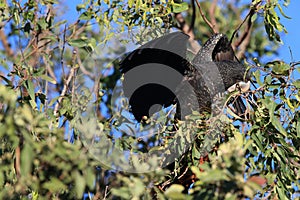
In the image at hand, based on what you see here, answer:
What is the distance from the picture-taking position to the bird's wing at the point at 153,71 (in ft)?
11.8

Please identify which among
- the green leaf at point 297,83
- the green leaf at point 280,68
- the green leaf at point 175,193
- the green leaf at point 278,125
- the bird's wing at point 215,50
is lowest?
the green leaf at point 175,193

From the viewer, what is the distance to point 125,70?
141 inches

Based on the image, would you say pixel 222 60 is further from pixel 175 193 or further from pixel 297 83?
pixel 175 193

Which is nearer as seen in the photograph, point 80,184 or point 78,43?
point 80,184

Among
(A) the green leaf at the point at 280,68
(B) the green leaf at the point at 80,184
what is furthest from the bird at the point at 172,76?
(B) the green leaf at the point at 80,184

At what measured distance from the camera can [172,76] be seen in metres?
3.65

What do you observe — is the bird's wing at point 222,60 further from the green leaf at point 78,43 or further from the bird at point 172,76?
the green leaf at point 78,43

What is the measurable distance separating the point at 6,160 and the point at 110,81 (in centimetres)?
228

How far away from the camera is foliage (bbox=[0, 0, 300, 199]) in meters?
1.80

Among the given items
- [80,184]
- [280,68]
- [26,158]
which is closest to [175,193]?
[80,184]

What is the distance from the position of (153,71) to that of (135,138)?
19.4 inches

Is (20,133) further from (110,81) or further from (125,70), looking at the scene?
(110,81)

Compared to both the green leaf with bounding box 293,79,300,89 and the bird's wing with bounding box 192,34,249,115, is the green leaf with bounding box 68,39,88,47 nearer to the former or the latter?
the bird's wing with bounding box 192,34,249,115

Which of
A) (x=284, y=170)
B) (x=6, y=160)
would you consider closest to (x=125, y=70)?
(x=284, y=170)
